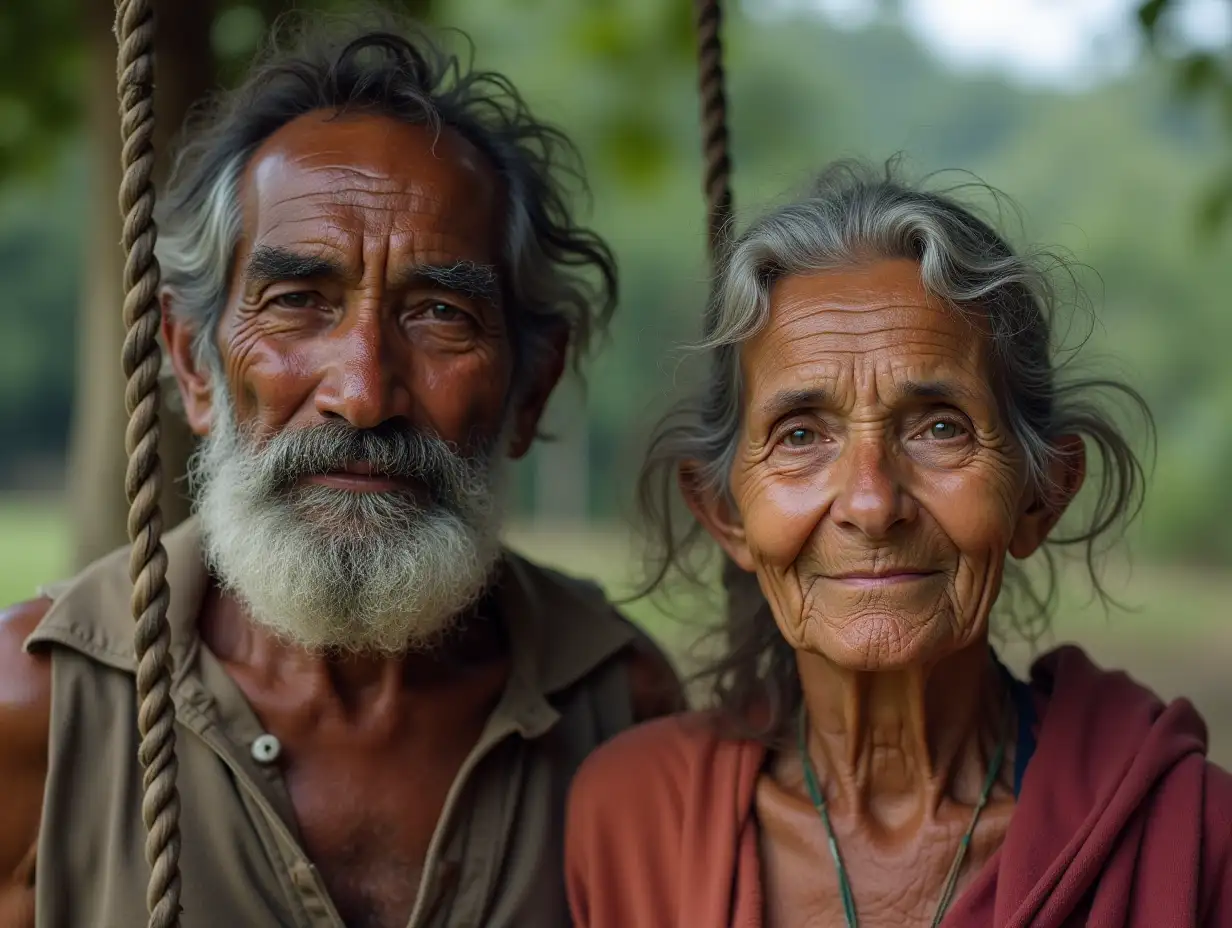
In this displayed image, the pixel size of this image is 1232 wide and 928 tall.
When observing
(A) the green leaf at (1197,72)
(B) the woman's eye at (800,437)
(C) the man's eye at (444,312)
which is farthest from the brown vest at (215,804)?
(A) the green leaf at (1197,72)

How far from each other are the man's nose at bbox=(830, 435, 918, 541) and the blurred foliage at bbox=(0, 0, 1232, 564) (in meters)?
0.59

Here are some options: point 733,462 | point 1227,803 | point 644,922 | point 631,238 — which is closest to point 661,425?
point 733,462

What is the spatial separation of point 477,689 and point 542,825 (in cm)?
33

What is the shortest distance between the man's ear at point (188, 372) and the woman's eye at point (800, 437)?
4.24 feet

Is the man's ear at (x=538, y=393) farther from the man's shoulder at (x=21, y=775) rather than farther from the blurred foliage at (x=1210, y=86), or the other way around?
the blurred foliage at (x=1210, y=86)

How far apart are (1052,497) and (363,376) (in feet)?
4.14

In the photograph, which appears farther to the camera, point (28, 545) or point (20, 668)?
point (28, 545)

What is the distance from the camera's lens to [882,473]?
231 centimetres

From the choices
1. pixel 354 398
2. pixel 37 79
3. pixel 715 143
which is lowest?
pixel 354 398

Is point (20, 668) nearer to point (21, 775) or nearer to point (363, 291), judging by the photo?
point (21, 775)

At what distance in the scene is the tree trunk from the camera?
381 centimetres

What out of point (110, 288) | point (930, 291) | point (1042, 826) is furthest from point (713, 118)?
point (110, 288)

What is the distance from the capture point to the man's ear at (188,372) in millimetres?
3076

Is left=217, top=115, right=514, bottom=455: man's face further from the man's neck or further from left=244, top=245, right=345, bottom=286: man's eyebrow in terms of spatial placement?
the man's neck
